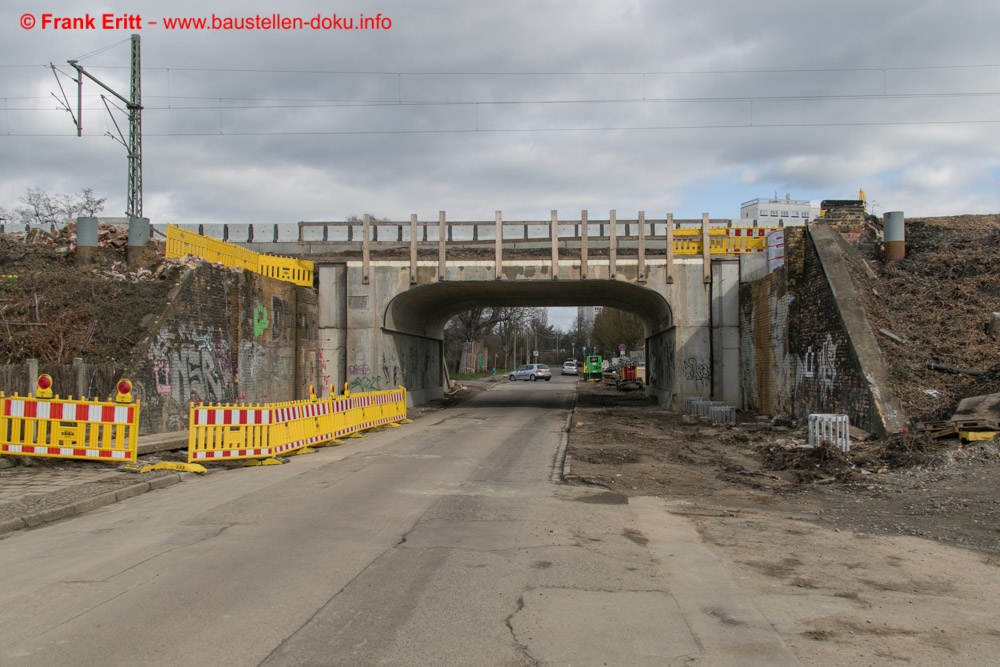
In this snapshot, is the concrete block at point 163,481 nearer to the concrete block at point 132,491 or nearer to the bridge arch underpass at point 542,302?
the concrete block at point 132,491

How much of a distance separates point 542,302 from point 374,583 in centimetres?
3050

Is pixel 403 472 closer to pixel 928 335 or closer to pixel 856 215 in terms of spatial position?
pixel 928 335

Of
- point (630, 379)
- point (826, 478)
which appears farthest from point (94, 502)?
point (630, 379)

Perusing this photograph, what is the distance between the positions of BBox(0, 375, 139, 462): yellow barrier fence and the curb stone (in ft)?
4.74

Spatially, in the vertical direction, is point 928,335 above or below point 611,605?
above

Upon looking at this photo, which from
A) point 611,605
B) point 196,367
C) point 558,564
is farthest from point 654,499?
point 196,367

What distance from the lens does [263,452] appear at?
13.4 metres

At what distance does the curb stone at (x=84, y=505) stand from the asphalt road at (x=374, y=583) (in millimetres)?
194

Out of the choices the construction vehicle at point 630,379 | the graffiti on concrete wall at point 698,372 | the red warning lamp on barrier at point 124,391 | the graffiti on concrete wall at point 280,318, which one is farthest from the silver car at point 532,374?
the red warning lamp on barrier at point 124,391

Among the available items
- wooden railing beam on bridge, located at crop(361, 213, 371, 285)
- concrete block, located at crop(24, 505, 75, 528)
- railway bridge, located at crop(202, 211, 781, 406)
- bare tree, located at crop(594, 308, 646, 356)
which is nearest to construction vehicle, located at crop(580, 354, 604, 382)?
bare tree, located at crop(594, 308, 646, 356)

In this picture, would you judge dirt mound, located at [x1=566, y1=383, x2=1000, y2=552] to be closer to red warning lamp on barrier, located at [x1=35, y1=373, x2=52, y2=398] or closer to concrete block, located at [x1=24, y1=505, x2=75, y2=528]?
concrete block, located at [x1=24, y1=505, x2=75, y2=528]

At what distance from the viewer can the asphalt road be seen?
4.37 meters

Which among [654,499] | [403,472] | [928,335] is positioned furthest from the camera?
[928,335]

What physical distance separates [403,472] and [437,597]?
21.2 ft
